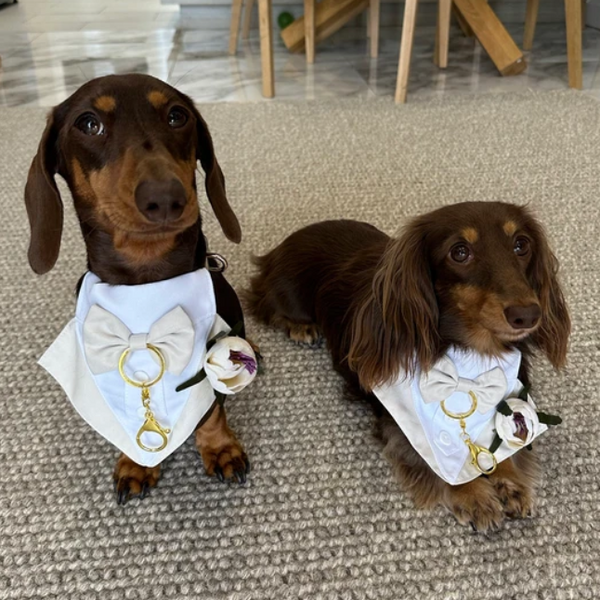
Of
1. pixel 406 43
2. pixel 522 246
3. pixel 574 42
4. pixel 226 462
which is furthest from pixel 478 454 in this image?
pixel 574 42

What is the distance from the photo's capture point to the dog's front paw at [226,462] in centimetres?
120

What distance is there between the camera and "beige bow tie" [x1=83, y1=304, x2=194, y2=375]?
1.01 metres

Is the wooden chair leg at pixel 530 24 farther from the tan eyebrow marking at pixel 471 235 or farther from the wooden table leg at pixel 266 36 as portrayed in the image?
the tan eyebrow marking at pixel 471 235

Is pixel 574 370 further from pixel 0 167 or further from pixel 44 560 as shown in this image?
pixel 0 167

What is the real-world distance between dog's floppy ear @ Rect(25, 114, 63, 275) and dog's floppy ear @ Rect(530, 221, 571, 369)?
0.84 m

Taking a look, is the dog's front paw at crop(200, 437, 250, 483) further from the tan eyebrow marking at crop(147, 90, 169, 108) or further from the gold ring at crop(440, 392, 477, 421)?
the tan eyebrow marking at crop(147, 90, 169, 108)

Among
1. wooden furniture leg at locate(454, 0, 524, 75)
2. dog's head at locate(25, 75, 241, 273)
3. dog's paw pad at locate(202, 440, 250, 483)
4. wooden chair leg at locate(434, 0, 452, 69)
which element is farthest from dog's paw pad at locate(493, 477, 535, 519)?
wooden chair leg at locate(434, 0, 452, 69)

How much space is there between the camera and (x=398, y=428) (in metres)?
1.21

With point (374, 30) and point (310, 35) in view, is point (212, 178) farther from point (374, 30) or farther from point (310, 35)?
point (374, 30)

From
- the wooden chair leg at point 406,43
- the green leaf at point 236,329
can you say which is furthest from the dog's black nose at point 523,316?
the wooden chair leg at point 406,43

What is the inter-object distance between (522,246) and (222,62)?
3.31 m

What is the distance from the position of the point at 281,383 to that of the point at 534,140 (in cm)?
176

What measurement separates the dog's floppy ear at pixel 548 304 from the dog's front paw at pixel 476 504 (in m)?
0.27

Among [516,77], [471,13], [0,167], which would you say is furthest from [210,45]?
[0,167]
